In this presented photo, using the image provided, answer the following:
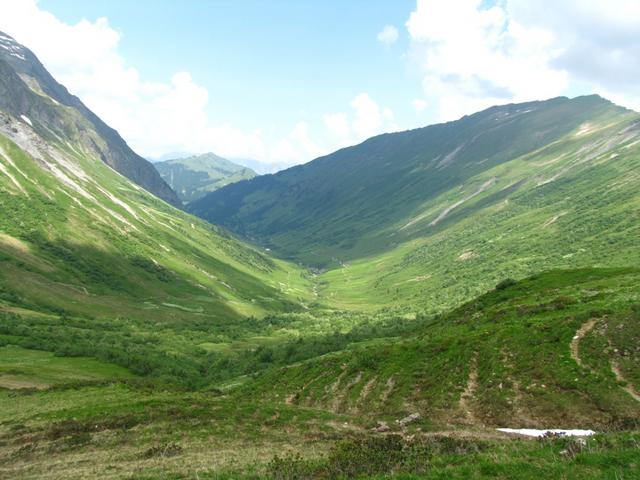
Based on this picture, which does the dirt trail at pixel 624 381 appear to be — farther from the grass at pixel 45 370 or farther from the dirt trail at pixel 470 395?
the grass at pixel 45 370

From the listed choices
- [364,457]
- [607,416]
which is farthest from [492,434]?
[364,457]

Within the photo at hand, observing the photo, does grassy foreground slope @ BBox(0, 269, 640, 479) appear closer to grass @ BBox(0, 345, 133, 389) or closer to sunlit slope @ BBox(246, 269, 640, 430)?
sunlit slope @ BBox(246, 269, 640, 430)

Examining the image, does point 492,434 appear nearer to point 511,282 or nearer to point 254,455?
point 254,455

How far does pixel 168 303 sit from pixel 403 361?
507ft

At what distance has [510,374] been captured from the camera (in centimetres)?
4294

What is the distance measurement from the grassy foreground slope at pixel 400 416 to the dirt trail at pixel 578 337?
0.43 ft

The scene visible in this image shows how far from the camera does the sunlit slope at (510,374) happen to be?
36906mm

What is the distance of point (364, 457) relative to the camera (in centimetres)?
2625

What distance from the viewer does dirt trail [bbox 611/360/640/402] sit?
35.5 m

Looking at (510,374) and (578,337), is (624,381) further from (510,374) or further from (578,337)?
(510,374)

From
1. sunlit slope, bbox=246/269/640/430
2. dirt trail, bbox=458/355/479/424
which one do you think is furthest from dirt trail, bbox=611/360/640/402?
dirt trail, bbox=458/355/479/424

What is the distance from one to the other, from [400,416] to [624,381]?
1916 cm

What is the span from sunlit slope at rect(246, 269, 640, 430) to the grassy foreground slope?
0.16m

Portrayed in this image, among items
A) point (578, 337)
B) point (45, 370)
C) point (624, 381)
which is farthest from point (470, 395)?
point (45, 370)
